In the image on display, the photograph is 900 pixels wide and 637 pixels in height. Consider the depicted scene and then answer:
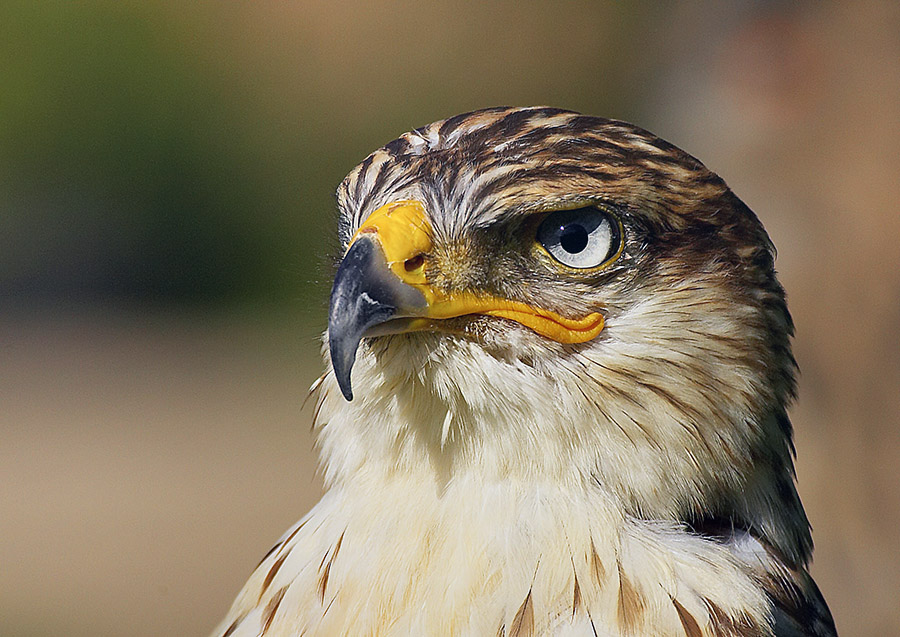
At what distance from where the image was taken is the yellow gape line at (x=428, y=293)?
64.2 inches

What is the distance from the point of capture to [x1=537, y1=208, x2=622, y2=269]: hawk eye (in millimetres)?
1708

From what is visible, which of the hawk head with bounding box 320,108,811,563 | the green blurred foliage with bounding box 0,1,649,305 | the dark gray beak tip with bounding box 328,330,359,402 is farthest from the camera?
the green blurred foliage with bounding box 0,1,649,305

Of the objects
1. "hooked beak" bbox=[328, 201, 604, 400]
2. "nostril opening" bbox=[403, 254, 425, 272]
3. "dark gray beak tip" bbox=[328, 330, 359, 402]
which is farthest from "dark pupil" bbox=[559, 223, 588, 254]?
"dark gray beak tip" bbox=[328, 330, 359, 402]

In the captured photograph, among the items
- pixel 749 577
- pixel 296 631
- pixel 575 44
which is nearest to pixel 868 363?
pixel 749 577

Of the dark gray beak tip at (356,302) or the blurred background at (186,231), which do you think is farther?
the blurred background at (186,231)

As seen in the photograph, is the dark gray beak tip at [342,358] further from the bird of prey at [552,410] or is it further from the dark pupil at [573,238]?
the dark pupil at [573,238]

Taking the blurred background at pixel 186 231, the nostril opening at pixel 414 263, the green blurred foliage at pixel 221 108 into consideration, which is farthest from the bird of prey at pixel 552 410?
the green blurred foliage at pixel 221 108

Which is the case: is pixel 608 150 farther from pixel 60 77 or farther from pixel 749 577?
pixel 60 77

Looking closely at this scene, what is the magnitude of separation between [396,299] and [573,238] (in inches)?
12.4

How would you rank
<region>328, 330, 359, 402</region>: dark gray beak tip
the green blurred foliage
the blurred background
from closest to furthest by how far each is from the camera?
<region>328, 330, 359, 402</region>: dark gray beak tip < the blurred background < the green blurred foliage

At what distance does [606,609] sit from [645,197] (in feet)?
2.13

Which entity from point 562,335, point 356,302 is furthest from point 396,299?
point 562,335

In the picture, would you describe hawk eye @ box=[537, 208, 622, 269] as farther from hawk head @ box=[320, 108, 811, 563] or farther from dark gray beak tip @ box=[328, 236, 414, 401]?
dark gray beak tip @ box=[328, 236, 414, 401]

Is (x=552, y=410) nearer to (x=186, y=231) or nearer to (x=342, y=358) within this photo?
(x=342, y=358)
